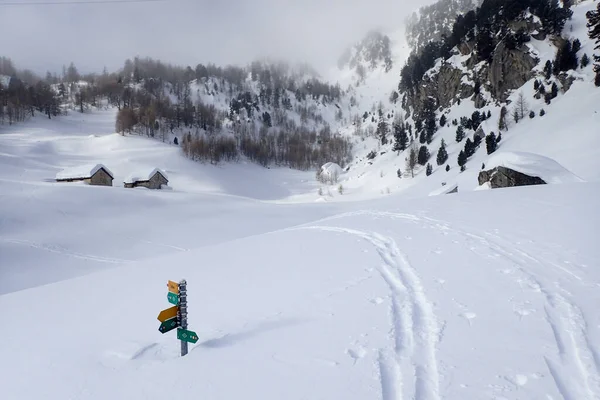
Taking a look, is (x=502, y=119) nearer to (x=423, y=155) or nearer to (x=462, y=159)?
(x=462, y=159)

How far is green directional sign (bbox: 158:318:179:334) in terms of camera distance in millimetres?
4375

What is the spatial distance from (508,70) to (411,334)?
215 feet

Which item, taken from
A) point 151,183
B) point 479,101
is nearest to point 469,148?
point 479,101

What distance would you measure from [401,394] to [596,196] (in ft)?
49.9

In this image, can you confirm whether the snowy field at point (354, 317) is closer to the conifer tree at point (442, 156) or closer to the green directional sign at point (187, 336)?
the green directional sign at point (187, 336)

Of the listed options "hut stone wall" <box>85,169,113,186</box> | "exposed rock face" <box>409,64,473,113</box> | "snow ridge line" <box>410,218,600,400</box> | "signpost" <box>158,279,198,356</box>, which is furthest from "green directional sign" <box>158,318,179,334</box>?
"exposed rock face" <box>409,64,473,113</box>

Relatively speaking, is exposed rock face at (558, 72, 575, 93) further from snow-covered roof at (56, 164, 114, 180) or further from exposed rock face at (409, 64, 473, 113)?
snow-covered roof at (56, 164, 114, 180)

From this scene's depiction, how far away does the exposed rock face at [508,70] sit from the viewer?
175ft

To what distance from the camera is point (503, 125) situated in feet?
159

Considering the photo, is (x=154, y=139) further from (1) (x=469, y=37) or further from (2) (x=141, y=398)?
(2) (x=141, y=398)

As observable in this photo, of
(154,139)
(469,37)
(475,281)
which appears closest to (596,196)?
(475,281)

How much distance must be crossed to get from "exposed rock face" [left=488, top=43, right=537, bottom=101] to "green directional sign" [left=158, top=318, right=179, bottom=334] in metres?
63.5

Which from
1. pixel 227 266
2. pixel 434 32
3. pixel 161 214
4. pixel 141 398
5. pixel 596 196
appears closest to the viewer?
pixel 141 398

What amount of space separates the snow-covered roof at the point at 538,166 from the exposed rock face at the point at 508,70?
1463 inches
